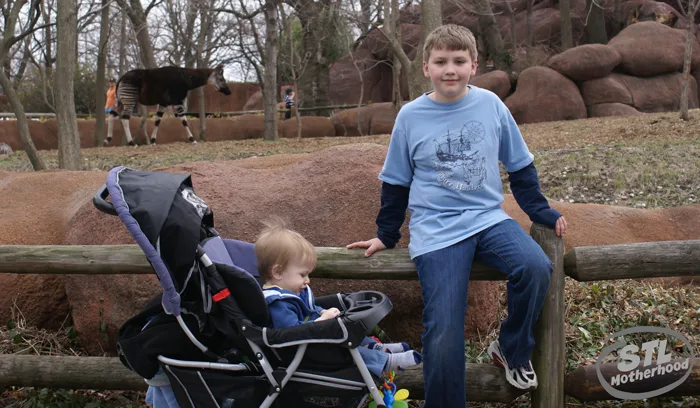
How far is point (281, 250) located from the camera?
3059mm

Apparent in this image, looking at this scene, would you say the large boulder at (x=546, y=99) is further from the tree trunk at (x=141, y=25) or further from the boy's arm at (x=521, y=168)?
the boy's arm at (x=521, y=168)

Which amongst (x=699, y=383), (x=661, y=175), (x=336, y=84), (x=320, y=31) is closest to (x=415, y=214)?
(x=699, y=383)

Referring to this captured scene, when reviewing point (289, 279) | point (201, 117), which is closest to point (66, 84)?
point (289, 279)

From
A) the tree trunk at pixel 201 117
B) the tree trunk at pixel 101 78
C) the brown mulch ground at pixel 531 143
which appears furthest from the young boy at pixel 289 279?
the tree trunk at pixel 201 117

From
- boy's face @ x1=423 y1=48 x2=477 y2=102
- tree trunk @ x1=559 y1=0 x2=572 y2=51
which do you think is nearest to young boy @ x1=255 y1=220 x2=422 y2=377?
boy's face @ x1=423 y1=48 x2=477 y2=102

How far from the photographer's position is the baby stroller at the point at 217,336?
2707 mm

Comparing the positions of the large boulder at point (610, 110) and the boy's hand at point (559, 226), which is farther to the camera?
the large boulder at point (610, 110)

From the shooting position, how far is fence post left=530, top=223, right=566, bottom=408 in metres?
3.21

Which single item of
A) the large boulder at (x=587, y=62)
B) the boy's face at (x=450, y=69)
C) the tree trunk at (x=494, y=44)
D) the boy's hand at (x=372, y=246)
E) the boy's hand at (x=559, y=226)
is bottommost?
the boy's hand at (x=372, y=246)

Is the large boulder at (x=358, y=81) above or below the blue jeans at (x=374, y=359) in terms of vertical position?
above

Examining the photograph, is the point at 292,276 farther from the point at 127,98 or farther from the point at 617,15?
the point at 617,15

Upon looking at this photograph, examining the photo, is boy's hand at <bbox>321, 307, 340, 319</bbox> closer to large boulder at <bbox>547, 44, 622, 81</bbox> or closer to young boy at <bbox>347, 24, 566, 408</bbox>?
young boy at <bbox>347, 24, 566, 408</bbox>

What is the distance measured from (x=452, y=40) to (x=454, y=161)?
0.55 m

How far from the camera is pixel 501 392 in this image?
3.31m
